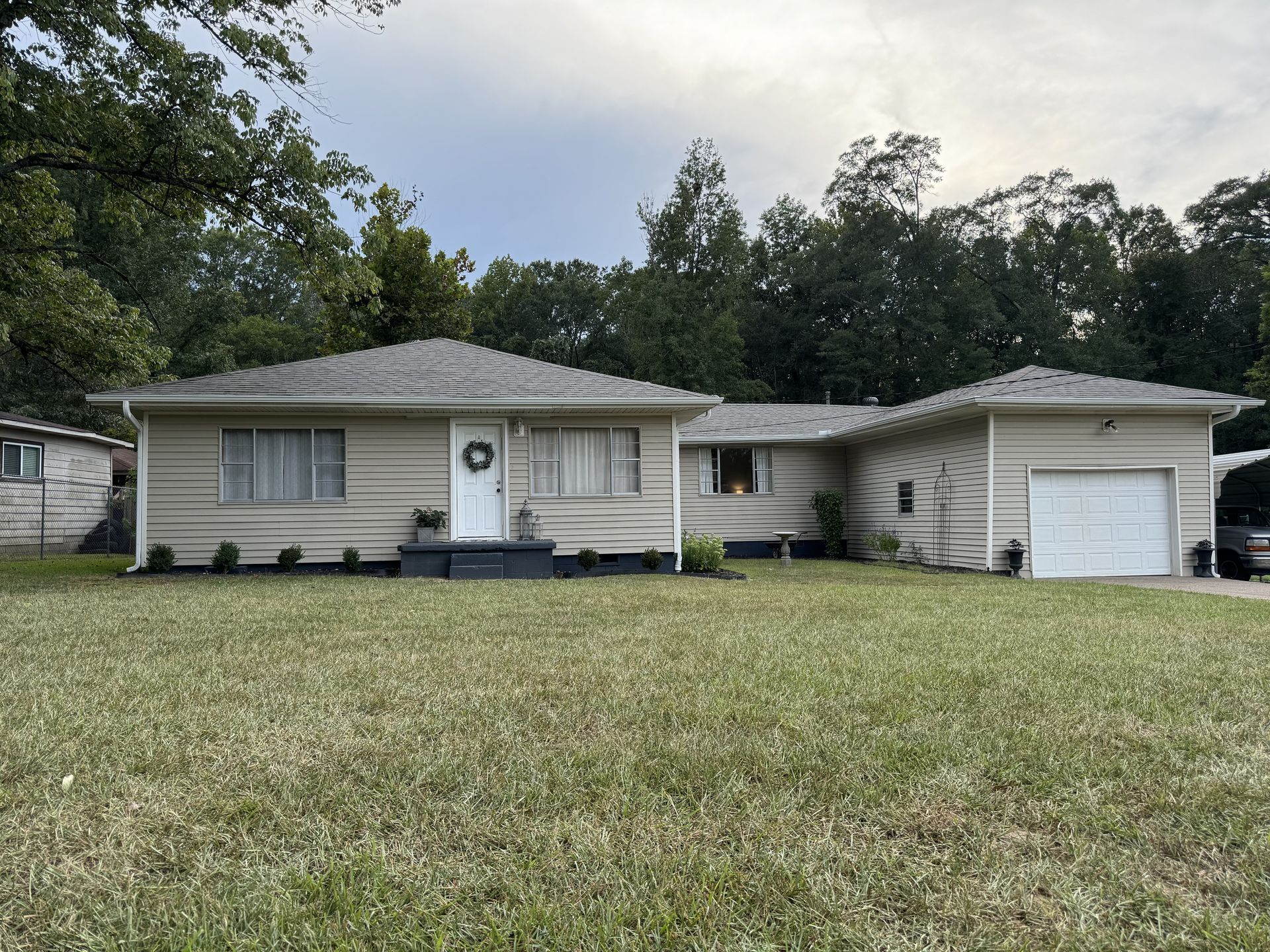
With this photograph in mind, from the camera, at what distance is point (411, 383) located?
12.0 meters

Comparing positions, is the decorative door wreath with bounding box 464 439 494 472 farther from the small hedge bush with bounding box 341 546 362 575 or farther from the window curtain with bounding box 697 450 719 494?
the window curtain with bounding box 697 450 719 494

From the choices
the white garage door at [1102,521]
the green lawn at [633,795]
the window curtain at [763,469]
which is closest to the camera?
the green lawn at [633,795]

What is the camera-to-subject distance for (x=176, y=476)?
11227 millimetres

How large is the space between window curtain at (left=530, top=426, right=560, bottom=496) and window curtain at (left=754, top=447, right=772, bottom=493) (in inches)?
Answer: 232

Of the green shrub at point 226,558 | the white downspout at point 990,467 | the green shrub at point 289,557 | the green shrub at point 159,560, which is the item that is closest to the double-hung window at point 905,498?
the white downspout at point 990,467

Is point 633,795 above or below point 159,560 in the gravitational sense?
below

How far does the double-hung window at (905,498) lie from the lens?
47.4 feet

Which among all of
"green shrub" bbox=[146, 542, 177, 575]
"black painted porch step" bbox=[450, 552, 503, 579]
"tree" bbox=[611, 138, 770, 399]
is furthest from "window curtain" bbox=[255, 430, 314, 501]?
"tree" bbox=[611, 138, 770, 399]

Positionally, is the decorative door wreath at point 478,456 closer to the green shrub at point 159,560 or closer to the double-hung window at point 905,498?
the green shrub at point 159,560

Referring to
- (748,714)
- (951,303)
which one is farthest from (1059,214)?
(748,714)

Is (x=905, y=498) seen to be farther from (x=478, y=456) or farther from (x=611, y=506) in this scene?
(x=478, y=456)

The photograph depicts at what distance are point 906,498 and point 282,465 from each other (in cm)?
1103

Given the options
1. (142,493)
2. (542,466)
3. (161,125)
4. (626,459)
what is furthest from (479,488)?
(161,125)

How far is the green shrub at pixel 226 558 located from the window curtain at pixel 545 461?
4471 mm
